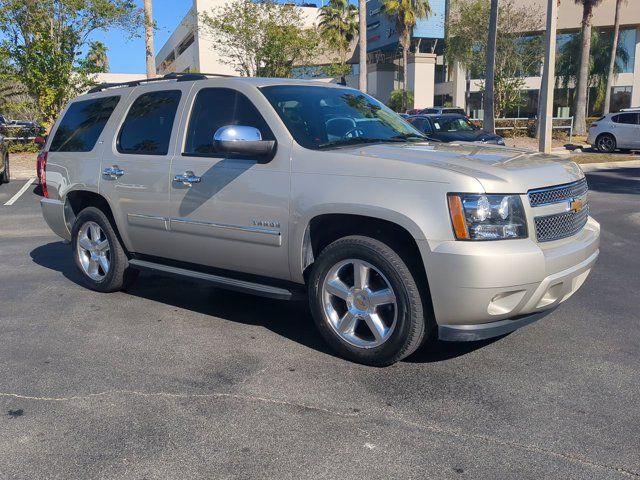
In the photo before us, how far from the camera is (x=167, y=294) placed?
6.34 metres

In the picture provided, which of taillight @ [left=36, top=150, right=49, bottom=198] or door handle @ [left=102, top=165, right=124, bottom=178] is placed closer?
door handle @ [left=102, top=165, right=124, bottom=178]

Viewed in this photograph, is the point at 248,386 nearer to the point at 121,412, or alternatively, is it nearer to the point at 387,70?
the point at 121,412

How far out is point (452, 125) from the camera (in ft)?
61.3

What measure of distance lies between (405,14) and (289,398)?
41771 mm

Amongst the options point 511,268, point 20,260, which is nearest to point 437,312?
point 511,268

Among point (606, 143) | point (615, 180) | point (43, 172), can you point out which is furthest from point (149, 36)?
point (606, 143)

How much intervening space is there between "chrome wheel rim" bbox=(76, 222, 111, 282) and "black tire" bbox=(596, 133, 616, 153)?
71.4 ft

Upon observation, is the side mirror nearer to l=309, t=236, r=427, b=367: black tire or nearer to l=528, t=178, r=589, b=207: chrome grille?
l=309, t=236, r=427, b=367: black tire

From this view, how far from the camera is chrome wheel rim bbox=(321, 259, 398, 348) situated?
4227mm

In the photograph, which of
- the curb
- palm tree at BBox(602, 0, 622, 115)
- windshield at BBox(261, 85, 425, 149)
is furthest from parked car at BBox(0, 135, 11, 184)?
palm tree at BBox(602, 0, 622, 115)

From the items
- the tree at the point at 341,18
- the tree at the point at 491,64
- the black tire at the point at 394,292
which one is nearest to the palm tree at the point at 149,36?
the tree at the point at 491,64

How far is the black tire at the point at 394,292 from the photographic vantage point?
13.3 feet

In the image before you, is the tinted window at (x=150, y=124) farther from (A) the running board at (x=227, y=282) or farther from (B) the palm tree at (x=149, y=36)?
(B) the palm tree at (x=149, y=36)

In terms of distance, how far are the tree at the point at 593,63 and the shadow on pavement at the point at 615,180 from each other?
2290 cm
